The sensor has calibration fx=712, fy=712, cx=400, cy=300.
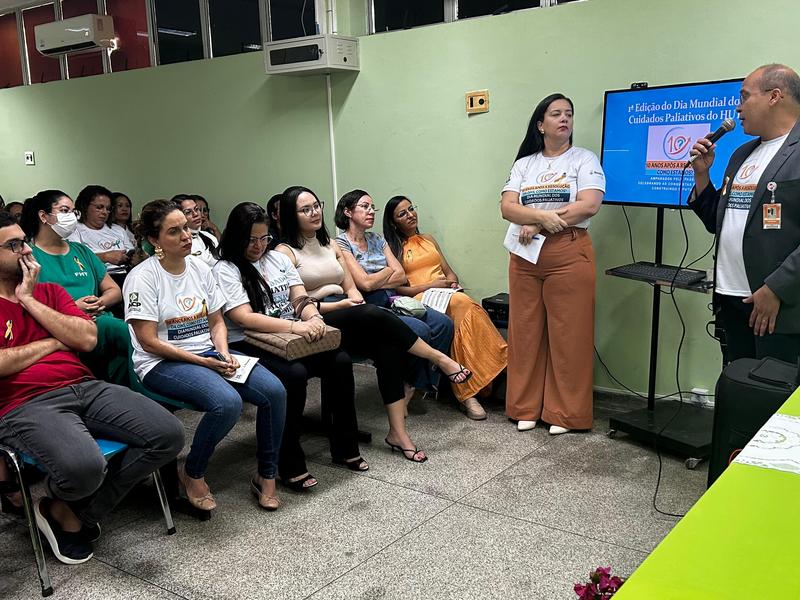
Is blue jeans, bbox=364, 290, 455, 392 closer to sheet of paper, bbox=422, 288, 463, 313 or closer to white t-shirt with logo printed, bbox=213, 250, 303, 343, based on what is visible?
sheet of paper, bbox=422, 288, 463, 313

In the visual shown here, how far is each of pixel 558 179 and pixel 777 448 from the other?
7.27 ft

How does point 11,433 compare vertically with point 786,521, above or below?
below

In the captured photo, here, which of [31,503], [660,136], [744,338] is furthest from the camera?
[660,136]

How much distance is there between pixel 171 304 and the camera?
2738 mm

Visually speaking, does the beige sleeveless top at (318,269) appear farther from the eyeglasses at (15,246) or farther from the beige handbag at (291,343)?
the eyeglasses at (15,246)

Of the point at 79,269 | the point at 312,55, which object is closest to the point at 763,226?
the point at 79,269

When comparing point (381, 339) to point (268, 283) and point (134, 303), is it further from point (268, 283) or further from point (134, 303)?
point (134, 303)

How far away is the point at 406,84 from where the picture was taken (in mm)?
4531

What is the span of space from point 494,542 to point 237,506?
1.04 meters

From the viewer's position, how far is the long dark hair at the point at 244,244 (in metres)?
3.08

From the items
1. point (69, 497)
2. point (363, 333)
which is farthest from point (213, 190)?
point (69, 497)

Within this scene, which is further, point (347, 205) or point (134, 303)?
point (347, 205)

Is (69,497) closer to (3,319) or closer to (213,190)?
(3,319)

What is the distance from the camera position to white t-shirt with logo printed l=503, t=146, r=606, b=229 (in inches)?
132
